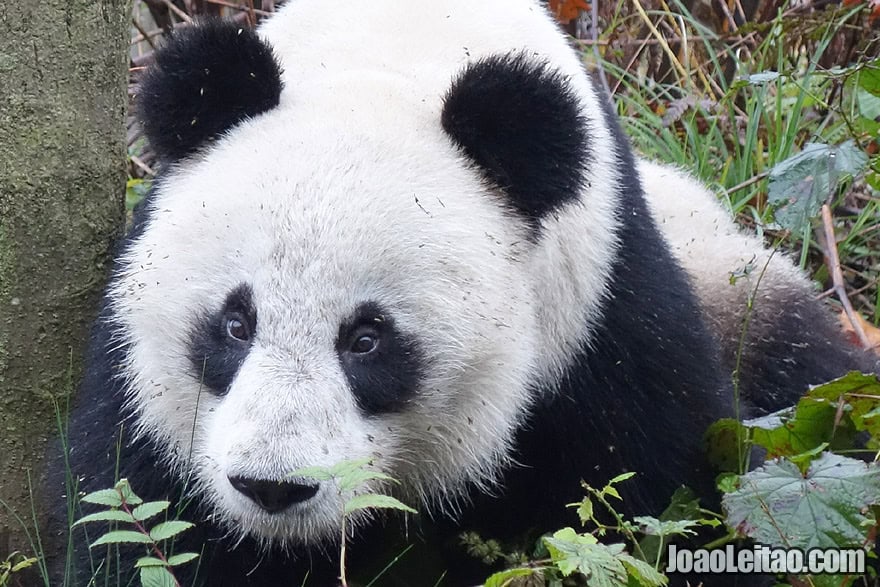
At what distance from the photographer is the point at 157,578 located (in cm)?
251

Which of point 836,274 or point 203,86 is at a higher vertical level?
point 203,86

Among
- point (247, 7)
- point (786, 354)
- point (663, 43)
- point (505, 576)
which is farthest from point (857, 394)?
point (247, 7)

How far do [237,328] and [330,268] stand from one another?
0.97ft

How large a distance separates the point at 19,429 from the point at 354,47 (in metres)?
1.53

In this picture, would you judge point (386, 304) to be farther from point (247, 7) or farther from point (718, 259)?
point (247, 7)

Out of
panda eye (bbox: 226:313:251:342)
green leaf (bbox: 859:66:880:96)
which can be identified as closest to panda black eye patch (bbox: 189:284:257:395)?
panda eye (bbox: 226:313:251:342)

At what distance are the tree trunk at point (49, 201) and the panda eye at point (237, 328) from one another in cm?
94

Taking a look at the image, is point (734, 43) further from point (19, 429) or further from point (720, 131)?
point (19, 429)

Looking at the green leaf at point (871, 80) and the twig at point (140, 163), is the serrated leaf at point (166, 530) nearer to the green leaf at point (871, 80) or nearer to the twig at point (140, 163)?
the green leaf at point (871, 80)

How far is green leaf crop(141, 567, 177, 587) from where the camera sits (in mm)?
2490

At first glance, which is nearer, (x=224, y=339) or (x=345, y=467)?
(x=345, y=467)

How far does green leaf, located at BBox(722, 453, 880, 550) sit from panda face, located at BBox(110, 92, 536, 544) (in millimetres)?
631

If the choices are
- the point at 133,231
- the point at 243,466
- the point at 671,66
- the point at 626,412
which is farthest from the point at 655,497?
the point at 671,66

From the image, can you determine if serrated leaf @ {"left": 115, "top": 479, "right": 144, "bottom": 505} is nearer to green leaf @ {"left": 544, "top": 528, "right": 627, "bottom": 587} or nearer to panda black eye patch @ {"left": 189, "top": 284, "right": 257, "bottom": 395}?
panda black eye patch @ {"left": 189, "top": 284, "right": 257, "bottom": 395}
